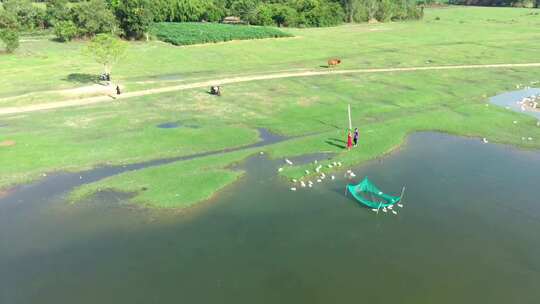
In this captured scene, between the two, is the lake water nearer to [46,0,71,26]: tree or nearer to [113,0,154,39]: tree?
[113,0,154,39]: tree

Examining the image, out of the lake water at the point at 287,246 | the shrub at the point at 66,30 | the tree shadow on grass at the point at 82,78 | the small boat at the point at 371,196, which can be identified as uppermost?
the shrub at the point at 66,30

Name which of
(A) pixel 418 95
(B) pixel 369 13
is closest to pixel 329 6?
(B) pixel 369 13

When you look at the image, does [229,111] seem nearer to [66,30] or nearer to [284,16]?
[66,30]

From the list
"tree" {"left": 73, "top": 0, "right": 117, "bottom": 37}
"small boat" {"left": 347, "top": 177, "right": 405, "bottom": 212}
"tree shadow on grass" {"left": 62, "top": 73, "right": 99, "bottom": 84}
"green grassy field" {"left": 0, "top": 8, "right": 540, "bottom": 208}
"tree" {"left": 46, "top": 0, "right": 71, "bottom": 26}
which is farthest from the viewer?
"tree" {"left": 46, "top": 0, "right": 71, "bottom": 26}

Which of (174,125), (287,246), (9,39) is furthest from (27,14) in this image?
(287,246)

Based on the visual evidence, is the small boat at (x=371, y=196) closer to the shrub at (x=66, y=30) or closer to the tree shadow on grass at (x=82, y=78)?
the tree shadow on grass at (x=82, y=78)

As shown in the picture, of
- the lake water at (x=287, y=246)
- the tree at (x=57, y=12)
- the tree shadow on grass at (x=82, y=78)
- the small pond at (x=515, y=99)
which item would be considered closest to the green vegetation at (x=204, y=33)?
the tree at (x=57, y=12)

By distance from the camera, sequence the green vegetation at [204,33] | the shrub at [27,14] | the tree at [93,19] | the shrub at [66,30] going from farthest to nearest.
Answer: the shrub at [27,14], the green vegetation at [204,33], the tree at [93,19], the shrub at [66,30]

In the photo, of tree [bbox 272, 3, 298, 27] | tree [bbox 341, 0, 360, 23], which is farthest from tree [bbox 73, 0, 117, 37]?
tree [bbox 341, 0, 360, 23]
